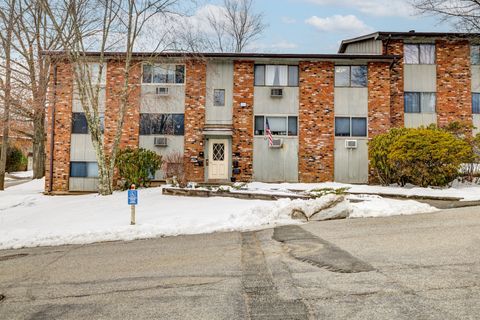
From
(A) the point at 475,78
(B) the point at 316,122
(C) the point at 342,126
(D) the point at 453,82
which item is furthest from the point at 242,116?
(A) the point at 475,78

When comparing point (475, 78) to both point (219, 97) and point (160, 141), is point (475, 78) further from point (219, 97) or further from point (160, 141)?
point (160, 141)

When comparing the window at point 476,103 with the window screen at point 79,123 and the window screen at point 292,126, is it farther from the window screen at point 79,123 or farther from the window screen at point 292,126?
the window screen at point 79,123

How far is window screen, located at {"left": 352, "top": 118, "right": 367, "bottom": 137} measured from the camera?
17875mm

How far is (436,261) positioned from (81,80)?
44.7ft

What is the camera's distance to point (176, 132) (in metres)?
17.8

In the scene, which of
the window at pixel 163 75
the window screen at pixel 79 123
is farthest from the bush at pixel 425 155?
the window screen at pixel 79 123

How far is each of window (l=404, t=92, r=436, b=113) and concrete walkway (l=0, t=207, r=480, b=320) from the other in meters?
13.6

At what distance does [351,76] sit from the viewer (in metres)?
18.2

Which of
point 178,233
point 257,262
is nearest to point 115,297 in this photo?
point 257,262

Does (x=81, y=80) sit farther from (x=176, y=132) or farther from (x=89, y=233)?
(x=89, y=233)

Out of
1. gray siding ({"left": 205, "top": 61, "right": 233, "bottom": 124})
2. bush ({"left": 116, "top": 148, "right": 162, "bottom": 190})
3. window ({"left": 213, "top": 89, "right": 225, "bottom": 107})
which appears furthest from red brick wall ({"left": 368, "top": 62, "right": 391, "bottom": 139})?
bush ({"left": 116, "top": 148, "right": 162, "bottom": 190})

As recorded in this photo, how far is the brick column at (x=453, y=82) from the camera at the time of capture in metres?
18.7

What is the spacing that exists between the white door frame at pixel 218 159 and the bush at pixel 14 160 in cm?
3070

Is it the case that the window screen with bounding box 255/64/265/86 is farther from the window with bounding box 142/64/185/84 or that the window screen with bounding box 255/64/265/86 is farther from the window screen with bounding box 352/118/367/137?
the window screen with bounding box 352/118/367/137
